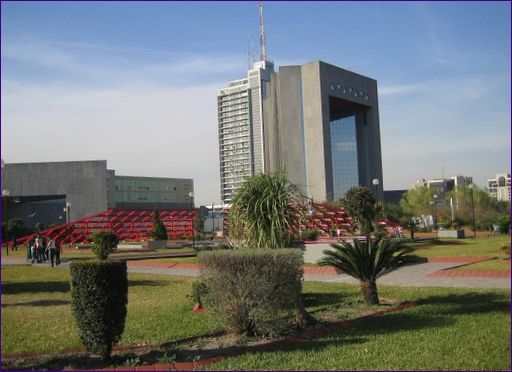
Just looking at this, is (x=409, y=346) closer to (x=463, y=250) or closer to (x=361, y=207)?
(x=463, y=250)

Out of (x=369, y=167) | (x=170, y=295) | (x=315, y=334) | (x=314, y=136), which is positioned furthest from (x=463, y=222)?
(x=315, y=334)

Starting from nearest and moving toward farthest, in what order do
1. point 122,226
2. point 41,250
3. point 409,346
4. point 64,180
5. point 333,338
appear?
1. point 409,346
2. point 333,338
3. point 41,250
4. point 122,226
5. point 64,180

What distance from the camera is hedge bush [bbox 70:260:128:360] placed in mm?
6168

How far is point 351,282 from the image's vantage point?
50.0 ft

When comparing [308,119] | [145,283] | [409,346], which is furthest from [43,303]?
[308,119]

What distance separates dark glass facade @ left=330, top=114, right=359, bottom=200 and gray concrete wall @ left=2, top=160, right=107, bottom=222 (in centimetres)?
4126

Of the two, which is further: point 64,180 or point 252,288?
point 64,180

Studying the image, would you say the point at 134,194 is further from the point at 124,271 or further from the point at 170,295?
the point at 124,271

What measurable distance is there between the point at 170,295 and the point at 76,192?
213 feet

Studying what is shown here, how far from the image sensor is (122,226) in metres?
51.1

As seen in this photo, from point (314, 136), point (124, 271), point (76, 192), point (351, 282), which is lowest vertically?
point (351, 282)

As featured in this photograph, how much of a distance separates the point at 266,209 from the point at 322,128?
80.4m

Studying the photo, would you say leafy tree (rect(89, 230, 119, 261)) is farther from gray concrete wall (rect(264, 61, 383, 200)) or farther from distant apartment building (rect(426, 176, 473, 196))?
distant apartment building (rect(426, 176, 473, 196))

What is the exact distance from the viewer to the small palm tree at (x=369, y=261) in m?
10.4
